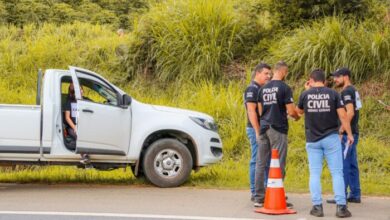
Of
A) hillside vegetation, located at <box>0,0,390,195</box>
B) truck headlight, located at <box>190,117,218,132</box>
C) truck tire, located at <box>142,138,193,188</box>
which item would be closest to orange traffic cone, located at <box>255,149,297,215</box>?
truck tire, located at <box>142,138,193,188</box>

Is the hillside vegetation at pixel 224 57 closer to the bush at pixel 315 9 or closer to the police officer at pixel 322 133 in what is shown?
the bush at pixel 315 9

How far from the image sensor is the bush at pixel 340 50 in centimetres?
1483

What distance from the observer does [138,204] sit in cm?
909

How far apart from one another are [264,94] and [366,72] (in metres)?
7.08

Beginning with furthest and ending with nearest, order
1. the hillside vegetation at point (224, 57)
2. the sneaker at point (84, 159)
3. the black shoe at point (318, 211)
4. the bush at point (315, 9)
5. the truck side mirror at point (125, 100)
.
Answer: the bush at point (315, 9), the hillside vegetation at point (224, 57), the truck side mirror at point (125, 100), the sneaker at point (84, 159), the black shoe at point (318, 211)

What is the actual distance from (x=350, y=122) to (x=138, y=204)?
10.2 ft

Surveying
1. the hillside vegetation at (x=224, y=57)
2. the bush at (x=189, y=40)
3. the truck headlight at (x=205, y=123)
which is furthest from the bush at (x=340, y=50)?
the truck headlight at (x=205, y=123)

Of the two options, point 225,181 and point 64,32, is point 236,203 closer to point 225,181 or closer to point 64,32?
point 225,181

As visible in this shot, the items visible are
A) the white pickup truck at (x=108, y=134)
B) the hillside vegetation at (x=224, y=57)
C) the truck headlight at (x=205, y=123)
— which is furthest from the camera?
the hillside vegetation at (x=224, y=57)

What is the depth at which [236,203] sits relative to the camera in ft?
30.3

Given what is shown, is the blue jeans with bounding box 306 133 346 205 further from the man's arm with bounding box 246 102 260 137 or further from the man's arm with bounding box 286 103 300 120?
the man's arm with bounding box 246 102 260 137

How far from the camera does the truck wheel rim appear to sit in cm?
1069

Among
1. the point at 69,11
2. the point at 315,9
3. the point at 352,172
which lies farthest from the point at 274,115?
the point at 69,11

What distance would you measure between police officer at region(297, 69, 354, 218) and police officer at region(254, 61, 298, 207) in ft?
1.15
